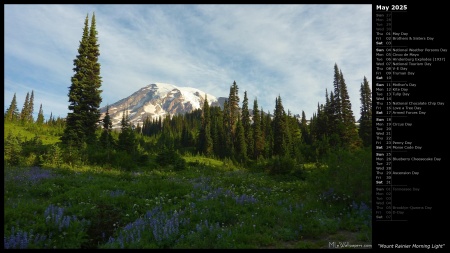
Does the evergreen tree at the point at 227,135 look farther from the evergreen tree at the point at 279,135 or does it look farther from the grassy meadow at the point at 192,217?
the grassy meadow at the point at 192,217

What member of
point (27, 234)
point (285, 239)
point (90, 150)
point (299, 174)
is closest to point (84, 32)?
point (90, 150)

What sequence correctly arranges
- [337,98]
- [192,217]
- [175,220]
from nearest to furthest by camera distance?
[175,220] < [192,217] < [337,98]

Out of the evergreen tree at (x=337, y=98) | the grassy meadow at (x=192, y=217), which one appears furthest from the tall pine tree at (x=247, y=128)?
the grassy meadow at (x=192, y=217)

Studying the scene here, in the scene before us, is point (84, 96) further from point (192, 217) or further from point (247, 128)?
point (247, 128)

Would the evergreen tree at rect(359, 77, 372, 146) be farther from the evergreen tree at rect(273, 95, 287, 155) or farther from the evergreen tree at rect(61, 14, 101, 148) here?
the evergreen tree at rect(61, 14, 101, 148)

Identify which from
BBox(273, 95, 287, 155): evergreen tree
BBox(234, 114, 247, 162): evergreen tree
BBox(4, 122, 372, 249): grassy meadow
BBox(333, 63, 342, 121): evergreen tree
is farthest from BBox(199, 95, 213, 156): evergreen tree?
BBox(4, 122, 372, 249): grassy meadow

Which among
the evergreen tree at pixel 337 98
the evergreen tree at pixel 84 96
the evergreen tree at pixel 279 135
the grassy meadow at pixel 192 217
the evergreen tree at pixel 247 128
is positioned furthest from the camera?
the evergreen tree at pixel 247 128

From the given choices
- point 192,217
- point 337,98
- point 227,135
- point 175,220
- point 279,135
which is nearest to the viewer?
point 175,220

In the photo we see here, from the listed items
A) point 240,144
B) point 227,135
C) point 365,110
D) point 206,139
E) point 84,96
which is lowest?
point 240,144

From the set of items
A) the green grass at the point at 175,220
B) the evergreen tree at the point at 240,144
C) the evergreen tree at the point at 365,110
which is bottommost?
the green grass at the point at 175,220

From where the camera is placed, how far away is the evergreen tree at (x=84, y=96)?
31078 millimetres

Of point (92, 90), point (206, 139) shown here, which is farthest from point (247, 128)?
point (92, 90)

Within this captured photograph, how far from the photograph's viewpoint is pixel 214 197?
37.4ft

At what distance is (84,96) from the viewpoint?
108 feet
